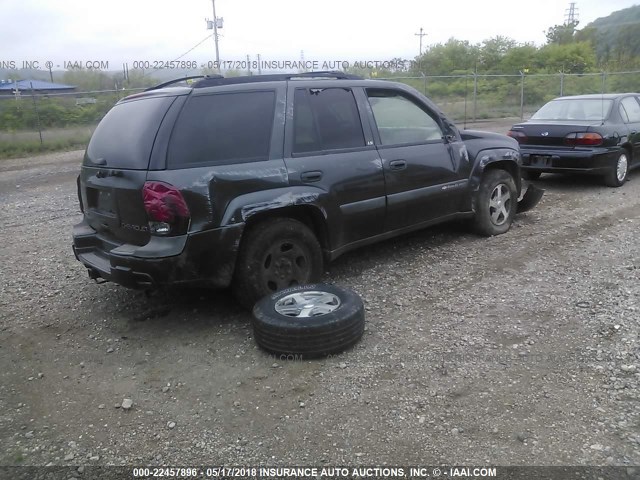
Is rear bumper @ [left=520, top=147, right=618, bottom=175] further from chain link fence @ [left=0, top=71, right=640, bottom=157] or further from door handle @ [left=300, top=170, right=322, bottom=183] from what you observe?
chain link fence @ [left=0, top=71, right=640, bottom=157]

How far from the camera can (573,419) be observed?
2.98 metres

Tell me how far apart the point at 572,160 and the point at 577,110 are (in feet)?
4.12

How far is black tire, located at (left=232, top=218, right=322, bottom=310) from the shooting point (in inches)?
163

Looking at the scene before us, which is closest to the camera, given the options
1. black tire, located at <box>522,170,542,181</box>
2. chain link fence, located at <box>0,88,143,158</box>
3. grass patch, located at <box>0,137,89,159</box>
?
black tire, located at <box>522,170,542,181</box>

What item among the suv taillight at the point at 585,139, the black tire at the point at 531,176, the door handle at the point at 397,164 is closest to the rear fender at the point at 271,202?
the door handle at the point at 397,164

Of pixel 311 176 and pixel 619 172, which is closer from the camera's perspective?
pixel 311 176

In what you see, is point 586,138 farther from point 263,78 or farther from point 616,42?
point 616,42

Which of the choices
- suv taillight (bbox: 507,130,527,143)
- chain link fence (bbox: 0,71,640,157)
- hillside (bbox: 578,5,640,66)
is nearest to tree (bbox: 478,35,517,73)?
hillside (bbox: 578,5,640,66)

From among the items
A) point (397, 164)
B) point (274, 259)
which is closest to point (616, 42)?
point (397, 164)

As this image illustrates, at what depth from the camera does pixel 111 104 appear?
21062mm

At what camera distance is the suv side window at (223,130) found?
3.88 metres

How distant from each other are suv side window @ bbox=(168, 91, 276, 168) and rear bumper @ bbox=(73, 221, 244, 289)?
20.4 inches

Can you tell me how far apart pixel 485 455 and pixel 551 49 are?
147ft

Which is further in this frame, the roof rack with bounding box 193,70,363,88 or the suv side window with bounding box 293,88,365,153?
the suv side window with bounding box 293,88,365,153
